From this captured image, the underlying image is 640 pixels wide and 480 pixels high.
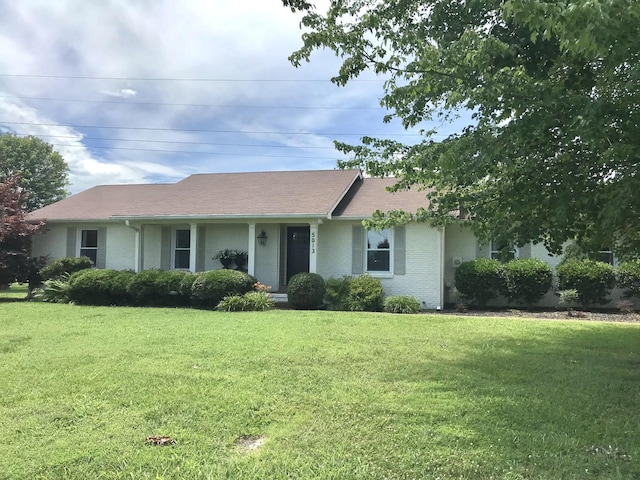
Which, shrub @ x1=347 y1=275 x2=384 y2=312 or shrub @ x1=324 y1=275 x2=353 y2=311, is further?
shrub @ x1=324 y1=275 x2=353 y2=311

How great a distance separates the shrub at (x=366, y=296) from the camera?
45.8ft

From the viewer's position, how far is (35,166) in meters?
45.4

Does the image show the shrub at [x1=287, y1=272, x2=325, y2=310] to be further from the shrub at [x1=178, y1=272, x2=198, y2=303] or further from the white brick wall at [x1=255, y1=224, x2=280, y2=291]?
the shrub at [x1=178, y1=272, x2=198, y2=303]

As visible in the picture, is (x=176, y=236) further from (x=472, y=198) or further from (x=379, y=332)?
(x=472, y=198)

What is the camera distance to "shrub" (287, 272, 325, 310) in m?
14.2

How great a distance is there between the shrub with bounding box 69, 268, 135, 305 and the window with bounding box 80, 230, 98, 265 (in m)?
3.75

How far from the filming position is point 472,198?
284 inches

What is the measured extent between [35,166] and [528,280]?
46.2 m

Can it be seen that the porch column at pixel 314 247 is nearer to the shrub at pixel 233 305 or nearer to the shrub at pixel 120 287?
the shrub at pixel 233 305

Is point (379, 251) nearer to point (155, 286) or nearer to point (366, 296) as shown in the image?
point (366, 296)

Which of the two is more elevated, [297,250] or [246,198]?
[246,198]

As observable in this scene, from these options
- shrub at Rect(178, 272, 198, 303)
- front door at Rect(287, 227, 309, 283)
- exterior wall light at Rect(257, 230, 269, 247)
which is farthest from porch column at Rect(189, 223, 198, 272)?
front door at Rect(287, 227, 309, 283)

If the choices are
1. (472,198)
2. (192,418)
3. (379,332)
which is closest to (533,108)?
(472,198)

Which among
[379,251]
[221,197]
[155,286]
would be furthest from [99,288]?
[379,251]
